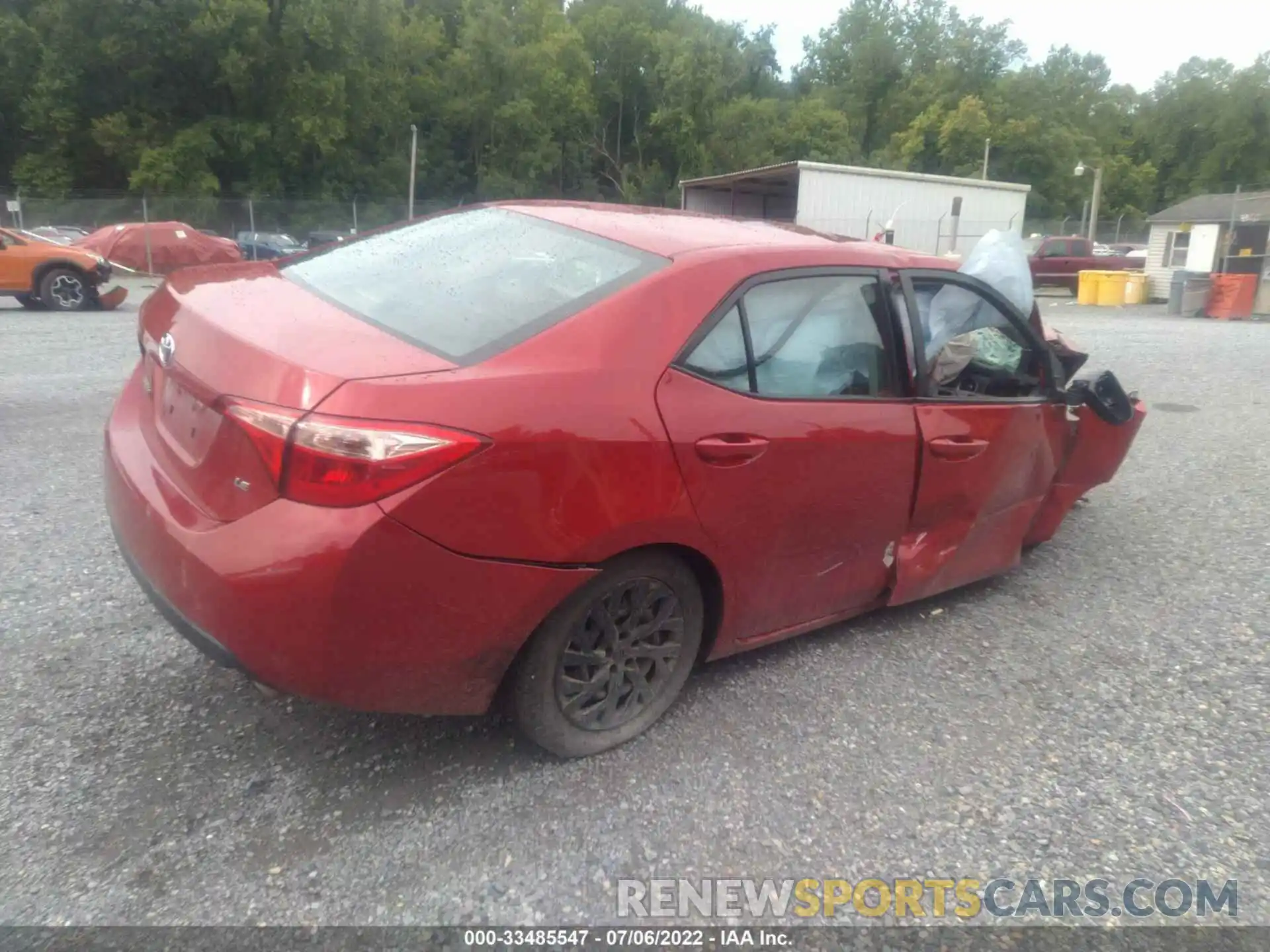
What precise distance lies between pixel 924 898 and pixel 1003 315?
2437 millimetres

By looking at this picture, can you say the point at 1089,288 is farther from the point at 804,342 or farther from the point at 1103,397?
the point at 804,342

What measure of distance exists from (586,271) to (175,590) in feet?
4.68

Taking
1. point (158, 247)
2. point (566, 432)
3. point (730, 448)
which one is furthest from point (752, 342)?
point (158, 247)

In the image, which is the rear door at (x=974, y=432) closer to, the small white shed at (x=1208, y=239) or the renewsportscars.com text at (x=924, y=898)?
the renewsportscars.com text at (x=924, y=898)

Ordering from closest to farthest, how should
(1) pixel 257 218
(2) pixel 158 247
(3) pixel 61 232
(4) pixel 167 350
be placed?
(4) pixel 167 350 → (2) pixel 158 247 → (3) pixel 61 232 → (1) pixel 257 218

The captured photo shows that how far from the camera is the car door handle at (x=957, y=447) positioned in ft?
11.2

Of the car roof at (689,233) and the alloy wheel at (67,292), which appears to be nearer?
the car roof at (689,233)

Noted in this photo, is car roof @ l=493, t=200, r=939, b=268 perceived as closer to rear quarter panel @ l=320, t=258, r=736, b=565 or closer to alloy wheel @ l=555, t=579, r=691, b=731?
rear quarter panel @ l=320, t=258, r=736, b=565

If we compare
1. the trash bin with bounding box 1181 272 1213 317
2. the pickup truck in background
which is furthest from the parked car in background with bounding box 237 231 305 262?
the trash bin with bounding box 1181 272 1213 317

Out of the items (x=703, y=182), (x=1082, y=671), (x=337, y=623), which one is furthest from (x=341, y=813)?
(x=703, y=182)

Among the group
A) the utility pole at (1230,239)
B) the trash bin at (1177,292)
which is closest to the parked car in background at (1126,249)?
the utility pole at (1230,239)

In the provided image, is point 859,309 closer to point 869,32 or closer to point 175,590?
point 175,590

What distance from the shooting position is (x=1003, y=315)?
3.95 metres

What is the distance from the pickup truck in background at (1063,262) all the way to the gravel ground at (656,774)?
2622 centimetres
